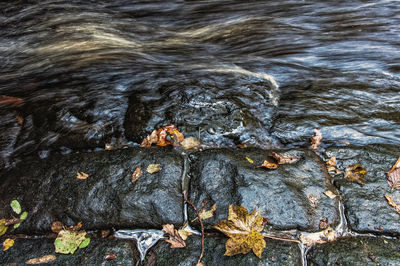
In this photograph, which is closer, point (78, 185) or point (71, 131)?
point (78, 185)

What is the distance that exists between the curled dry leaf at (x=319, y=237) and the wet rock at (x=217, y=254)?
124mm

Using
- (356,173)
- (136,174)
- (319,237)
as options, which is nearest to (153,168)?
(136,174)

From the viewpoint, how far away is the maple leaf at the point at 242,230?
217 cm

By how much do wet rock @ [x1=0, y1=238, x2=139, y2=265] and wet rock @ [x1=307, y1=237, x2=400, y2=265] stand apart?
1.50 m

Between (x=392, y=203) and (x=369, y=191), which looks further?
(x=369, y=191)

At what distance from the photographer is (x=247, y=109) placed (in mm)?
3740

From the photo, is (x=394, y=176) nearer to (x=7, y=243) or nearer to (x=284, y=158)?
(x=284, y=158)

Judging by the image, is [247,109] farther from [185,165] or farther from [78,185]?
[78,185]

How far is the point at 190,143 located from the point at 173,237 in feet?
3.81

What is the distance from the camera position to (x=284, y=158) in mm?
2938

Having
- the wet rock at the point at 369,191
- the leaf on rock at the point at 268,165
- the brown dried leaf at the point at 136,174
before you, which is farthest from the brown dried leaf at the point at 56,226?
the wet rock at the point at 369,191

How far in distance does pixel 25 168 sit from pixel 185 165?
6.06 ft

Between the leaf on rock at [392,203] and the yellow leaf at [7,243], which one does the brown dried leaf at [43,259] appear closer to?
the yellow leaf at [7,243]

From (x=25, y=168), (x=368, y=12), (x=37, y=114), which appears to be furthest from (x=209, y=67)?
(x=368, y=12)
